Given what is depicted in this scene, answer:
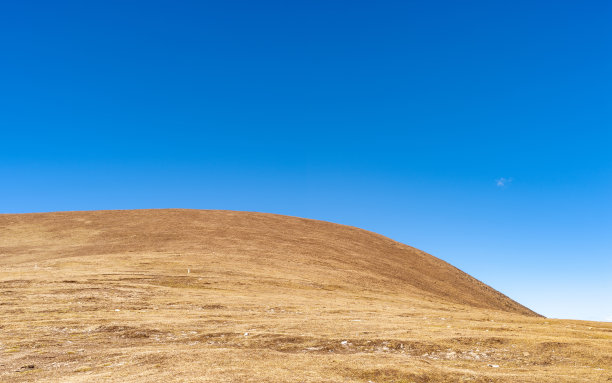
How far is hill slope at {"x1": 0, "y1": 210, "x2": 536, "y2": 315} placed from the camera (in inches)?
1419

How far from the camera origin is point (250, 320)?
17844 mm

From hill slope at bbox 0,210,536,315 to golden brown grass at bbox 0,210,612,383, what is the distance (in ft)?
1.10

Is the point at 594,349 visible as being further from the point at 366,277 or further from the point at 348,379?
the point at 366,277

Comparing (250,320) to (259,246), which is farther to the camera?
(259,246)

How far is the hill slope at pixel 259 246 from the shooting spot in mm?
36031

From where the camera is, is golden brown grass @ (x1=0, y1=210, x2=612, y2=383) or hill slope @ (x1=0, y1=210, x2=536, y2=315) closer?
golden brown grass @ (x1=0, y1=210, x2=612, y2=383)

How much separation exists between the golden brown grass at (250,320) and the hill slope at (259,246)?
34cm

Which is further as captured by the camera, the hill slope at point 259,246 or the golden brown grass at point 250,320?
the hill slope at point 259,246

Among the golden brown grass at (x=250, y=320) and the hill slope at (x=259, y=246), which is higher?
the hill slope at (x=259, y=246)

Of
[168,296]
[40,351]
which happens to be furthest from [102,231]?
[40,351]

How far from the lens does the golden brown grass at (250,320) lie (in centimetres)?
1012

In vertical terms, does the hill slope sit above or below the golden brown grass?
above

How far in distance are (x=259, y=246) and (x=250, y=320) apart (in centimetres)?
2491

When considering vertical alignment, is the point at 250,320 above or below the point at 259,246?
below
